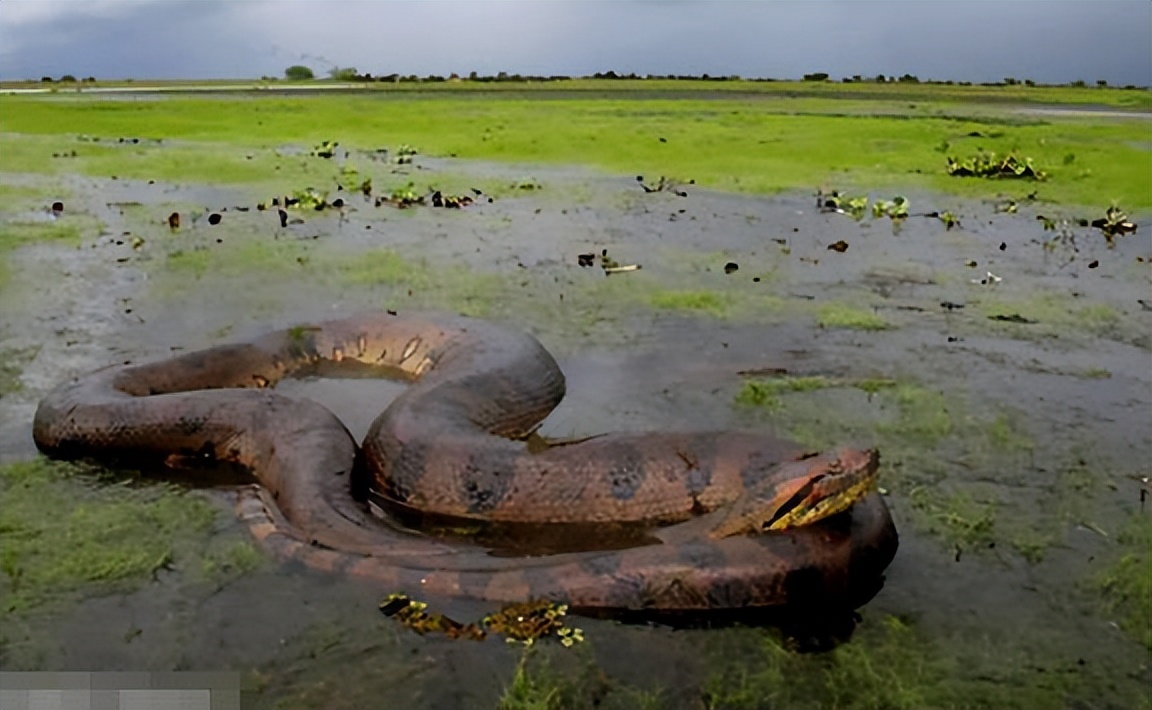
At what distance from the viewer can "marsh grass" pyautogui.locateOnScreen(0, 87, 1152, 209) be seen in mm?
22031

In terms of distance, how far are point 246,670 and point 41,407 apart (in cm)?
382

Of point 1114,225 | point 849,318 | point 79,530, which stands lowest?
point 79,530

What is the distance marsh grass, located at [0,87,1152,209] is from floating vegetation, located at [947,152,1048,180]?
41 cm

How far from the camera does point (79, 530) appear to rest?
6188mm

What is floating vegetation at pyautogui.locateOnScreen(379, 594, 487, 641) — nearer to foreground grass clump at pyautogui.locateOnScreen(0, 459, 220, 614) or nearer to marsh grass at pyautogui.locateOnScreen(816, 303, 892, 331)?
foreground grass clump at pyautogui.locateOnScreen(0, 459, 220, 614)

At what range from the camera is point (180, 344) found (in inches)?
390

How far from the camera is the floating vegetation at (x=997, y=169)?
21.6 meters

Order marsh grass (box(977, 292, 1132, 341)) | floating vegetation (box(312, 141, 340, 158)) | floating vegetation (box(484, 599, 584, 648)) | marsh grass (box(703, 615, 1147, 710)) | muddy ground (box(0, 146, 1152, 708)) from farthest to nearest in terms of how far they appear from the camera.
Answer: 1. floating vegetation (box(312, 141, 340, 158))
2. marsh grass (box(977, 292, 1132, 341))
3. floating vegetation (box(484, 599, 584, 648))
4. muddy ground (box(0, 146, 1152, 708))
5. marsh grass (box(703, 615, 1147, 710))

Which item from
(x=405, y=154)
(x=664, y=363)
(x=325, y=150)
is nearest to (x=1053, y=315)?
(x=664, y=363)

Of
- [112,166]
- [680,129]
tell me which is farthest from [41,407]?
[680,129]

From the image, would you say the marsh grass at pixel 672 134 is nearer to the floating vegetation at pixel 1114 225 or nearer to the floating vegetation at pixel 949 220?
the floating vegetation at pixel 1114 225

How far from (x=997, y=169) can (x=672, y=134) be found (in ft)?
35.2

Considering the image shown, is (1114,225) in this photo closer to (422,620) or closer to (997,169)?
(997,169)

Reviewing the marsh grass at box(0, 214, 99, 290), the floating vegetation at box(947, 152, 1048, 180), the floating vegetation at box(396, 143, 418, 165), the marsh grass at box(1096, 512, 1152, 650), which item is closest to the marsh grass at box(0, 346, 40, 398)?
the marsh grass at box(0, 214, 99, 290)
